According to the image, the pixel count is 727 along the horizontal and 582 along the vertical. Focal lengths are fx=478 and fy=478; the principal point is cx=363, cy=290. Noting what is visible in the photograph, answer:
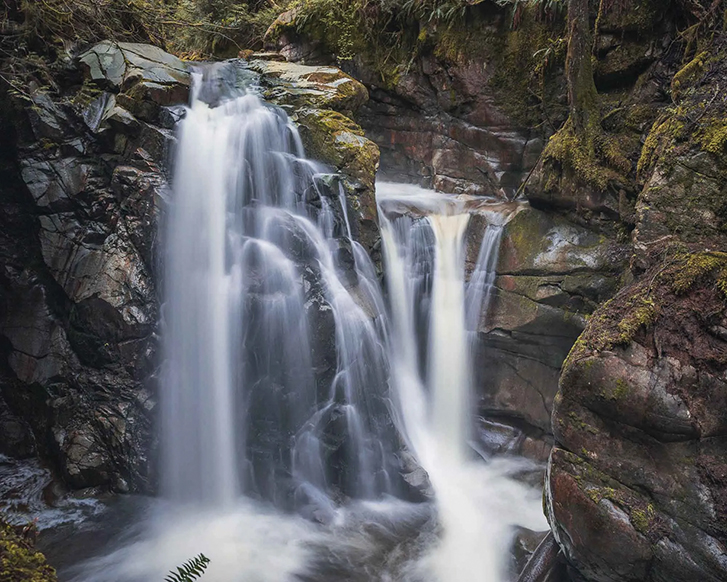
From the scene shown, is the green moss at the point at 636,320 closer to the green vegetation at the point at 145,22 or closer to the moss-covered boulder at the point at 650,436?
the moss-covered boulder at the point at 650,436

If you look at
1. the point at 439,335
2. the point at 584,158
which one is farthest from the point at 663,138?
the point at 439,335

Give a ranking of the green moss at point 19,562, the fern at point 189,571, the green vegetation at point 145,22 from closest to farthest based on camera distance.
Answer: the green moss at point 19,562 < the fern at point 189,571 < the green vegetation at point 145,22

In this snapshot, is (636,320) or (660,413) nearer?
(660,413)

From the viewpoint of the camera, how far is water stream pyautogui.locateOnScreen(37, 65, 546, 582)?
5312 mm

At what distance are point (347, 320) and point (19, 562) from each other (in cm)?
485

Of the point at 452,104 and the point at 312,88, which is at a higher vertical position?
the point at 312,88

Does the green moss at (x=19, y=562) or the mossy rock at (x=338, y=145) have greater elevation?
the mossy rock at (x=338, y=145)

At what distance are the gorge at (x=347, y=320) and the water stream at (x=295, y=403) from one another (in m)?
0.04

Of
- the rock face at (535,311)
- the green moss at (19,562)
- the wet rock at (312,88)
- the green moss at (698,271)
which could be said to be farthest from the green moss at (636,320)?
the wet rock at (312,88)

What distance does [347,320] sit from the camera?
6.63 meters

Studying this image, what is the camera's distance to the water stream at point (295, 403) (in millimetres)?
5312

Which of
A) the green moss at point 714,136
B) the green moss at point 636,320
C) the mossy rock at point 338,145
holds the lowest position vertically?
the green moss at point 636,320

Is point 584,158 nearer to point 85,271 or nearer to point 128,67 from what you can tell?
point 128,67

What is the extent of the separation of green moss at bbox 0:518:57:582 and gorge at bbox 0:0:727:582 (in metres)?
3.14
